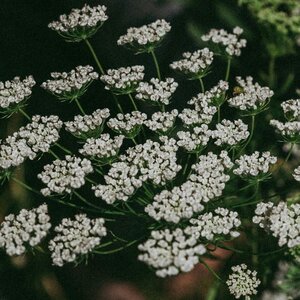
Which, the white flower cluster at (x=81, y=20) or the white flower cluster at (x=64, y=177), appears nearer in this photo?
the white flower cluster at (x=64, y=177)

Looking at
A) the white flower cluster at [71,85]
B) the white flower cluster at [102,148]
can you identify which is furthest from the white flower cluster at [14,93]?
the white flower cluster at [102,148]

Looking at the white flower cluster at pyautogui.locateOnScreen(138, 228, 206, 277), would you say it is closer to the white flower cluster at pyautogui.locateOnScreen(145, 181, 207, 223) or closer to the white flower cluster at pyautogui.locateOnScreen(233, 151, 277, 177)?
the white flower cluster at pyautogui.locateOnScreen(145, 181, 207, 223)

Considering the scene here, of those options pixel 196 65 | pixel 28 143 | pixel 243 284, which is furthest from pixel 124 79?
pixel 243 284

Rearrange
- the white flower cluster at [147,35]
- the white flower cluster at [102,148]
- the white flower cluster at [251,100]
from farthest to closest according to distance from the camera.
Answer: the white flower cluster at [147,35] < the white flower cluster at [251,100] < the white flower cluster at [102,148]

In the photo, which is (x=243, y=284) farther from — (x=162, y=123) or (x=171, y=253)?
(x=162, y=123)

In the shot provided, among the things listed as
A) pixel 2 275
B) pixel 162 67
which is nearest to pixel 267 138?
pixel 162 67

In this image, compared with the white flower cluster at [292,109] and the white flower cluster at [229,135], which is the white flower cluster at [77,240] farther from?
the white flower cluster at [292,109]
